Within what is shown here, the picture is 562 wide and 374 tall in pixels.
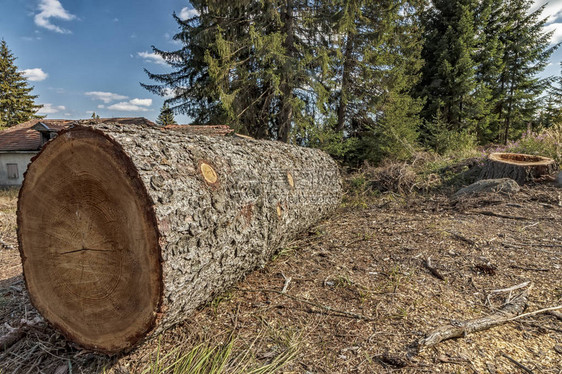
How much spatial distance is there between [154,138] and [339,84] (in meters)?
9.18

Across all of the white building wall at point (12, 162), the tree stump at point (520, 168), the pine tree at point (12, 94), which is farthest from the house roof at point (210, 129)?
the pine tree at point (12, 94)

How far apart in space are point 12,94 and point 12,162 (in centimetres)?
1208

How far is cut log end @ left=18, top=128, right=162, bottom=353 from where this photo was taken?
133cm

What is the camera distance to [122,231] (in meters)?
1.37

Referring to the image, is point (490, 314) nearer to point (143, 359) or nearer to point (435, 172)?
point (143, 359)

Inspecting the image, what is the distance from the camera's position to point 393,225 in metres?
3.50

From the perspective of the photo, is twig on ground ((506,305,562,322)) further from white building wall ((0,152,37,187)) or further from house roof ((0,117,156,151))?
white building wall ((0,152,37,187))

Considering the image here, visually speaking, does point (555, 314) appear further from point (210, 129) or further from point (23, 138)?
point (23, 138)

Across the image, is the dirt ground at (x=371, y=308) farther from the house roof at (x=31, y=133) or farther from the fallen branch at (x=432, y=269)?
the house roof at (x=31, y=133)

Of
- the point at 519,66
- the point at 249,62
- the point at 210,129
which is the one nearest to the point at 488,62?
the point at 519,66

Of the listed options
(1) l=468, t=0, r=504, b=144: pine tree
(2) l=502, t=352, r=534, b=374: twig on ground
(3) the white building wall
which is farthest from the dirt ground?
(3) the white building wall

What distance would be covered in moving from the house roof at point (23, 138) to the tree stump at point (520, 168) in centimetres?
1759

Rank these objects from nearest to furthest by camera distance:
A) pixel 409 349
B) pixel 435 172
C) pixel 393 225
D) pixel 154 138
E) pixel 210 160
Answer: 1. pixel 409 349
2. pixel 154 138
3. pixel 210 160
4. pixel 393 225
5. pixel 435 172

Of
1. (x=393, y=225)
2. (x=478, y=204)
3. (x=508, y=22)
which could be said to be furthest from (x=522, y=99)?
(x=393, y=225)
